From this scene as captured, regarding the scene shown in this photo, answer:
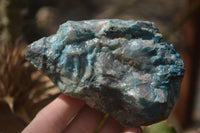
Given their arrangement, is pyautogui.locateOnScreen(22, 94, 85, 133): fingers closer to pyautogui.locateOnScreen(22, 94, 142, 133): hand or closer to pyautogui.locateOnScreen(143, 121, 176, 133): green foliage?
pyautogui.locateOnScreen(22, 94, 142, 133): hand

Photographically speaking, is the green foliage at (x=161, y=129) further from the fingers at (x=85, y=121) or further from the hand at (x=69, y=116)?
the fingers at (x=85, y=121)

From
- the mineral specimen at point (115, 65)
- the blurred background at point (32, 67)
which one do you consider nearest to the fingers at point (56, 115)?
the mineral specimen at point (115, 65)

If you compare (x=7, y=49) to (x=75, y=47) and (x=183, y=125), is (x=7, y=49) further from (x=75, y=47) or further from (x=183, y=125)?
(x=183, y=125)

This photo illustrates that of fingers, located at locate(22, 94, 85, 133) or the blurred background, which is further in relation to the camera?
the blurred background

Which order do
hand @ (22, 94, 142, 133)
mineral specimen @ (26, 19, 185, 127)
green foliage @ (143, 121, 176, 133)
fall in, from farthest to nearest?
green foliage @ (143, 121, 176, 133) → hand @ (22, 94, 142, 133) → mineral specimen @ (26, 19, 185, 127)

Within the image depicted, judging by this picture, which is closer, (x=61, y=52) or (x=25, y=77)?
(x=61, y=52)

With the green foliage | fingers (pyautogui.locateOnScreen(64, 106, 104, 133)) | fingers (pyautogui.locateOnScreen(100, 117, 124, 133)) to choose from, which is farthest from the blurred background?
fingers (pyautogui.locateOnScreen(64, 106, 104, 133))

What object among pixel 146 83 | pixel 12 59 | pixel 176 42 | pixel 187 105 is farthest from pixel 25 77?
pixel 176 42
